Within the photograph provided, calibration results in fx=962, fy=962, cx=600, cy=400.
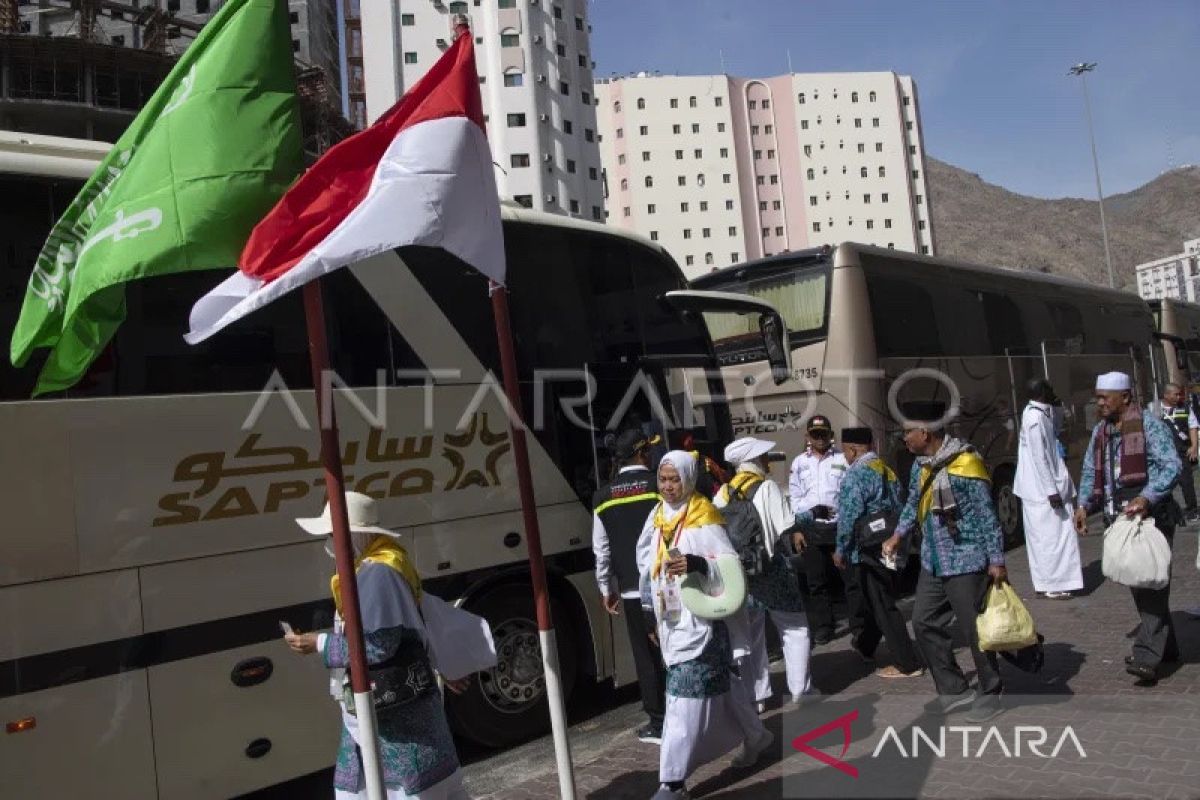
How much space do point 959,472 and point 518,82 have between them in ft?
230

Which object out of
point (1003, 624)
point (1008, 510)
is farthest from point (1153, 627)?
point (1008, 510)

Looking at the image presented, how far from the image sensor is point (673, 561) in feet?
15.4

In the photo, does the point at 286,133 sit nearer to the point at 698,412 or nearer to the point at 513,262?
the point at 513,262

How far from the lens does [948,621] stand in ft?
19.0

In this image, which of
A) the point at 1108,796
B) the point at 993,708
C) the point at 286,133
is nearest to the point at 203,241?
the point at 286,133

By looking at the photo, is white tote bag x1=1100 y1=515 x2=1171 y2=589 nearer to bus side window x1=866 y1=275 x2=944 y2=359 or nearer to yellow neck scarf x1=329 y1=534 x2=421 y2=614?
yellow neck scarf x1=329 y1=534 x2=421 y2=614

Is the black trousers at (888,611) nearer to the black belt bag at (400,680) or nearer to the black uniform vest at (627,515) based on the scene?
the black uniform vest at (627,515)

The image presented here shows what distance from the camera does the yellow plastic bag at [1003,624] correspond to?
5383 mm

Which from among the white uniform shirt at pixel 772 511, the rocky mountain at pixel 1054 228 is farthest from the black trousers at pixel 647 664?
the rocky mountain at pixel 1054 228

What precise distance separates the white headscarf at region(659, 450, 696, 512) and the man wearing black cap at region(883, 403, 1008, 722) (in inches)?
66.0

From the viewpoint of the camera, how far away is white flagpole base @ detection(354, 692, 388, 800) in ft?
11.3

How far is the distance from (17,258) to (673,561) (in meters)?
3.60

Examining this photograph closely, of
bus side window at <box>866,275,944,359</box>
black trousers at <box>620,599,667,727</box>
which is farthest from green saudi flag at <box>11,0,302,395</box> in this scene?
bus side window at <box>866,275,944,359</box>

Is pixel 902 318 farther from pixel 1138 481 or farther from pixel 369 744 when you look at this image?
pixel 369 744
